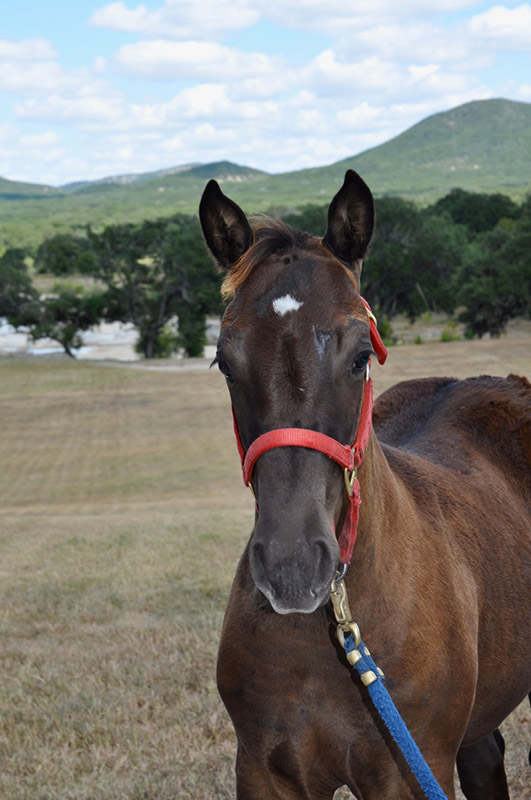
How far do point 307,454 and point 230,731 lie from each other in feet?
11.4

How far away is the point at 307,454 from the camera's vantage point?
247 cm

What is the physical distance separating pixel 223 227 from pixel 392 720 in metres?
1.92

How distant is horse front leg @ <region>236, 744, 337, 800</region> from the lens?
301 centimetres

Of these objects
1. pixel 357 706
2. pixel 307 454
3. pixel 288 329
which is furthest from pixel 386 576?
pixel 288 329

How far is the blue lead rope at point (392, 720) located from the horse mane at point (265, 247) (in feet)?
4.44

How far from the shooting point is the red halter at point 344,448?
2.47 m

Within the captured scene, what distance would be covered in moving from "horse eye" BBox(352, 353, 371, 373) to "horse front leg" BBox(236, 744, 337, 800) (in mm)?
1548

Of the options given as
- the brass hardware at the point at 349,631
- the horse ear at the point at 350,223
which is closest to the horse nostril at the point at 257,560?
the brass hardware at the point at 349,631

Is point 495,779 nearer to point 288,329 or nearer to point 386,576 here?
point 386,576

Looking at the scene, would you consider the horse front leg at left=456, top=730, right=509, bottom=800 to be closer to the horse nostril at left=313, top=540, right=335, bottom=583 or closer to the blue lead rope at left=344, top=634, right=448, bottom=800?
the blue lead rope at left=344, top=634, right=448, bottom=800

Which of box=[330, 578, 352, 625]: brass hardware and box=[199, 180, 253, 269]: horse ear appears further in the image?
box=[199, 180, 253, 269]: horse ear

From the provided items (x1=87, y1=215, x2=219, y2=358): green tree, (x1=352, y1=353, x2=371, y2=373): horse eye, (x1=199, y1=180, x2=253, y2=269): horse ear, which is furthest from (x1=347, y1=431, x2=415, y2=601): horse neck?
(x1=87, y1=215, x2=219, y2=358): green tree

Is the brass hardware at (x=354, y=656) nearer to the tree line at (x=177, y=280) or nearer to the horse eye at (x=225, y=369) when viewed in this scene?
the horse eye at (x=225, y=369)

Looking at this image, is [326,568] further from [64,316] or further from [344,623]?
[64,316]
